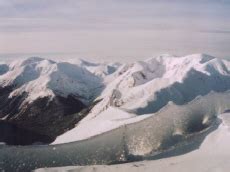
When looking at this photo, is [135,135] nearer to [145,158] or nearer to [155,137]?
[155,137]

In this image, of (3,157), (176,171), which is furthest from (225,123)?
(3,157)

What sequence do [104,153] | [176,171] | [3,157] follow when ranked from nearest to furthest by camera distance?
[176,171]
[3,157]
[104,153]

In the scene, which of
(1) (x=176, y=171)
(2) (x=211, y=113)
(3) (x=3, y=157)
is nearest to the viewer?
(1) (x=176, y=171)

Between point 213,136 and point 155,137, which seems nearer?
point 213,136

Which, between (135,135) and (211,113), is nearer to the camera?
(135,135)

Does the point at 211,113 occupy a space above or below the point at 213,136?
below

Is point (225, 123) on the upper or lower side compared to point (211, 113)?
upper

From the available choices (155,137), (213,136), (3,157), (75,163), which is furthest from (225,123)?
(3,157)

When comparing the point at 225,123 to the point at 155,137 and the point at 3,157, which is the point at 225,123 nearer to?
the point at 155,137

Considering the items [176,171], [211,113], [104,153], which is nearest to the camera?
[176,171]
